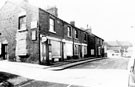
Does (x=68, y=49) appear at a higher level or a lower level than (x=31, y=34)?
lower

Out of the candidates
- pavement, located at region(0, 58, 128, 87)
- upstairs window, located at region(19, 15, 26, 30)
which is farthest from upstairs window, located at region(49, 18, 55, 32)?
pavement, located at region(0, 58, 128, 87)

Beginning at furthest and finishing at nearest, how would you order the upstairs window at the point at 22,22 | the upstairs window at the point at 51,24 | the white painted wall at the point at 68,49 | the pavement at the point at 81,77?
the white painted wall at the point at 68,49
the upstairs window at the point at 51,24
the upstairs window at the point at 22,22
the pavement at the point at 81,77

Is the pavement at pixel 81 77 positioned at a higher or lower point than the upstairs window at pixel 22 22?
lower

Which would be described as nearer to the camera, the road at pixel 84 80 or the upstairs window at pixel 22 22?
the road at pixel 84 80

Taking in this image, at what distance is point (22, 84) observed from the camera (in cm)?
755

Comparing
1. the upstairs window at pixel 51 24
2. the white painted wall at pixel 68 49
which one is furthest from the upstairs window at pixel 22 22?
the white painted wall at pixel 68 49

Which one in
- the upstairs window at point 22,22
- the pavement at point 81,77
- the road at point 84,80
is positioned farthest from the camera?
the upstairs window at point 22,22

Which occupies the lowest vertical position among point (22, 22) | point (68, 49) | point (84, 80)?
point (84, 80)

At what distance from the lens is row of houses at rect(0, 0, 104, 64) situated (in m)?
14.9

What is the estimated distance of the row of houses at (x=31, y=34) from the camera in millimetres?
14914

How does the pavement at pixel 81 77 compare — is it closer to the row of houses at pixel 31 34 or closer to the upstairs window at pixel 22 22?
the row of houses at pixel 31 34

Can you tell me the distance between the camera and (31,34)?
50.2 ft

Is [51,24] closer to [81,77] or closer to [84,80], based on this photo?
[81,77]

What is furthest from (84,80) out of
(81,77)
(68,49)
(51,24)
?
(68,49)
